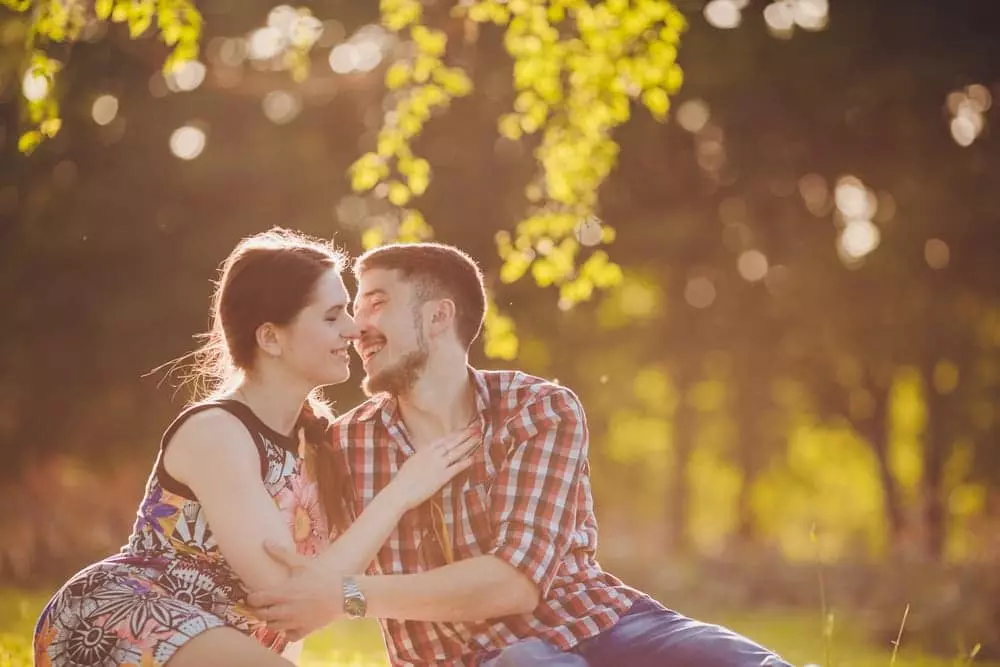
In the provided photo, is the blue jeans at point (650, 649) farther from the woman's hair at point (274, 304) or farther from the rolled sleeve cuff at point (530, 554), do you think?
the woman's hair at point (274, 304)

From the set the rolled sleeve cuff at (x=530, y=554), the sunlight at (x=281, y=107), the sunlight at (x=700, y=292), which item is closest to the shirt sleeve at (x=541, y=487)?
the rolled sleeve cuff at (x=530, y=554)

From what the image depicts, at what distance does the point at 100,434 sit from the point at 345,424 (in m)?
16.7

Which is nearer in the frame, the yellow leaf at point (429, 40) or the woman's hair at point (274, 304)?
the woman's hair at point (274, 304)

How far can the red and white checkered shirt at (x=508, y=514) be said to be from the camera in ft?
15.3

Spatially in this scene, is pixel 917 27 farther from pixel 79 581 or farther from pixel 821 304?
pixel 79 581

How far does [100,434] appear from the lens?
20.7 meters

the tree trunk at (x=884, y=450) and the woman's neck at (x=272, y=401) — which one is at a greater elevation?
the woman's neck at (x=272, y=401)

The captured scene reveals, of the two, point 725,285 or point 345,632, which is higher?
point 725,285

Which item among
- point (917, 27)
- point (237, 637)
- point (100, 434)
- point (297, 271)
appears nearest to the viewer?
point (237, 637)

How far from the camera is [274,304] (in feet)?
16.0

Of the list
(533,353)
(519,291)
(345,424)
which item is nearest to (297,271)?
(345,424)

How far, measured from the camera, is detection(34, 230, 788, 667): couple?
4445 mm

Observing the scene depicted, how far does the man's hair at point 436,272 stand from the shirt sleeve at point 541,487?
0.48 metres

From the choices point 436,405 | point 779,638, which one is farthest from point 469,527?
point 779,638
